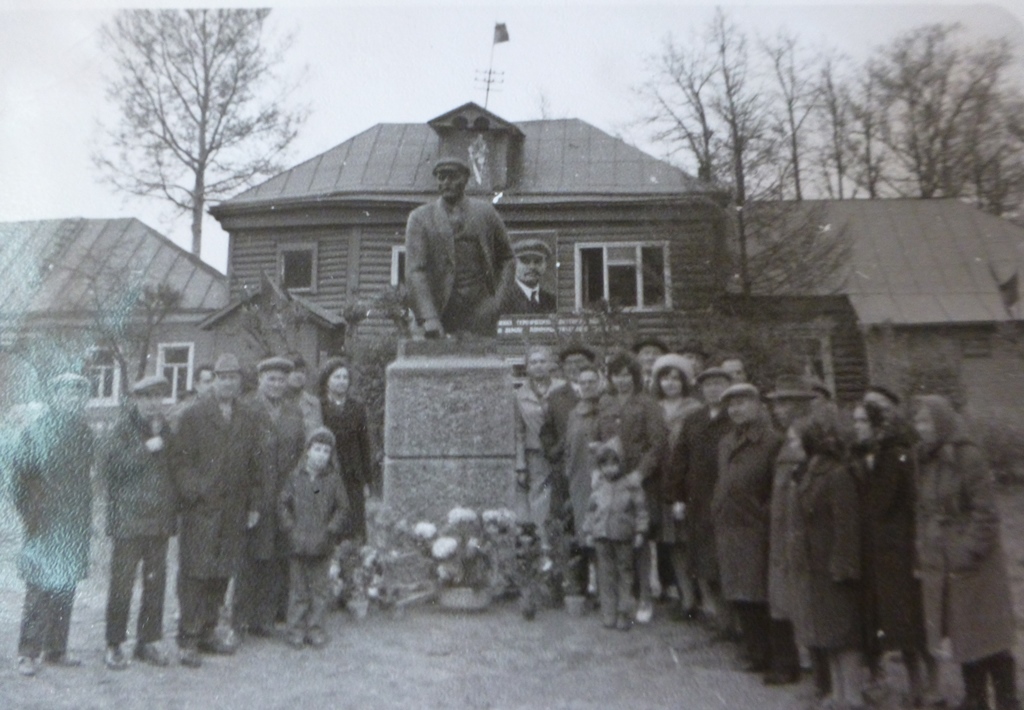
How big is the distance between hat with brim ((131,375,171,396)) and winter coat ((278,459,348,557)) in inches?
29.2

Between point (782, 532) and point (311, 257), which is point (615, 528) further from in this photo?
point (311, 257)

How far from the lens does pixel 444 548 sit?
4.23 meters

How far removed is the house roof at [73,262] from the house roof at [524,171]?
136cm

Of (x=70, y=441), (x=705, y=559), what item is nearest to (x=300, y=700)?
(x=70, y=441)

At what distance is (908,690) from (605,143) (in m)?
4.97

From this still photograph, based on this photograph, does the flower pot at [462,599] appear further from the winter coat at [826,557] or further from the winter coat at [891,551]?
the winter coat at [891,551]

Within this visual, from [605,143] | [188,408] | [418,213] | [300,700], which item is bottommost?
[300,700]

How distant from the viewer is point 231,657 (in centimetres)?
365

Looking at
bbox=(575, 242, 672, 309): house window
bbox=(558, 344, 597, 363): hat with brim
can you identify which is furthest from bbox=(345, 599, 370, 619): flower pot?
bbox=(575, 242, 672, 309): house window

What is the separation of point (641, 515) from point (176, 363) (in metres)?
3.11

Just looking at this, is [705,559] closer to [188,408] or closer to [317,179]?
[188,408]

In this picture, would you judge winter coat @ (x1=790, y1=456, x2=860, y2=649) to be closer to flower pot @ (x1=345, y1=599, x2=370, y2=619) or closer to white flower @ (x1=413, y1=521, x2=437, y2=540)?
white flower @ (x1=413, y1=521, x2=437, y2=540)

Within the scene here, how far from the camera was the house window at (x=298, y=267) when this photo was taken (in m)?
8.61

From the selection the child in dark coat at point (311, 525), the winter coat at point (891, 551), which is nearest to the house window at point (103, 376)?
the child in dark coat at point (311, 525)
